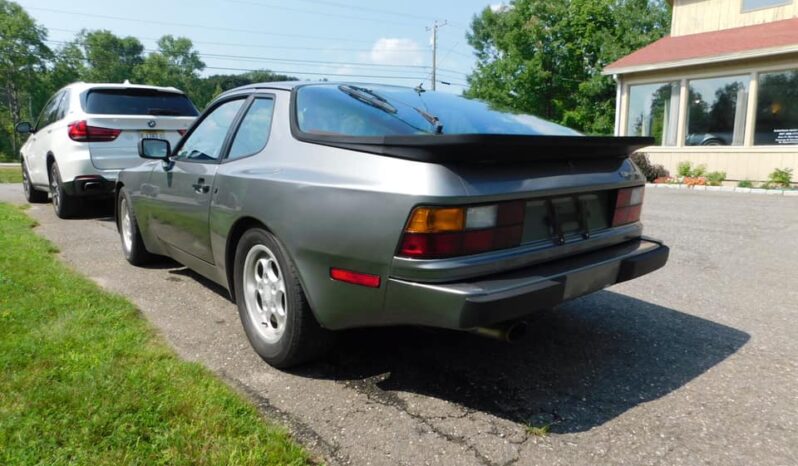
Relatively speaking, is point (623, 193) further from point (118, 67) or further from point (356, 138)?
point (118, 67)

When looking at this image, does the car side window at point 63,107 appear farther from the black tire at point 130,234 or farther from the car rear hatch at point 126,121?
the black tire at point 130,234

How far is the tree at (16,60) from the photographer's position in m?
52.2

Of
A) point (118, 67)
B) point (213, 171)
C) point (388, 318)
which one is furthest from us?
point (118, 67)

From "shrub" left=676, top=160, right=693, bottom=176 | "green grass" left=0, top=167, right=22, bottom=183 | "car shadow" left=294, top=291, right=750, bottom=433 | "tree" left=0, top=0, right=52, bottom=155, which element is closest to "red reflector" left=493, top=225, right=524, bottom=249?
"car shadow" left=294, top=291, right=750, bottom=433

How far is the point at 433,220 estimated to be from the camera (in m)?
2.19

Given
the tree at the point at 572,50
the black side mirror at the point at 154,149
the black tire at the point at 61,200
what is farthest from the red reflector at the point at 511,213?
the tree at the point at 572,50

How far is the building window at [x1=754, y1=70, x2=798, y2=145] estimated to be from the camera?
499 inches

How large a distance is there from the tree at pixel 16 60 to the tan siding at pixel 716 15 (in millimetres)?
54871

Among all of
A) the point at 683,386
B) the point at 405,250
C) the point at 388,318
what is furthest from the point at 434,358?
the point at 683,386

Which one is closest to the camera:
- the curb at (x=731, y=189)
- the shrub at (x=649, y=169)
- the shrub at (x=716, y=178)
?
the curb at (x=731, y=189)

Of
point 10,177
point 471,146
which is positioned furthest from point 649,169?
point 10,177

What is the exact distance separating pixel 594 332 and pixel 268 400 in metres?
2.05

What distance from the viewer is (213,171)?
338 cm

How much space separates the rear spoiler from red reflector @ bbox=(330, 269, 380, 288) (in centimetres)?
53
